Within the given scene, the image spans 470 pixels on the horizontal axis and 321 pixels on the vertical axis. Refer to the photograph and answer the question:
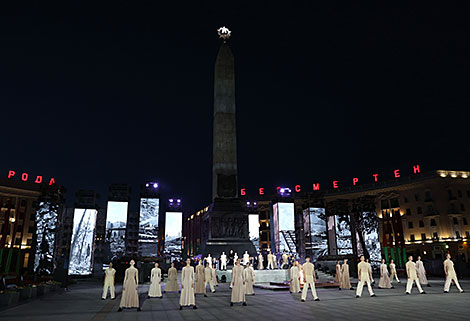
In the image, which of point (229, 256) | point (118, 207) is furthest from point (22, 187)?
point (229, 256)

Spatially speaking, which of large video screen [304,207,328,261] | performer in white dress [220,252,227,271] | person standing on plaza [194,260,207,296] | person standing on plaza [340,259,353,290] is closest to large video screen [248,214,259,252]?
large video screen [304,207,328,261]

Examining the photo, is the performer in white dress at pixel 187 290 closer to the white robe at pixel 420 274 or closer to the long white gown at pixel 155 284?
the long white gown at pixel 155 284

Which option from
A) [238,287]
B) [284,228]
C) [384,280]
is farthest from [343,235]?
[238,287]

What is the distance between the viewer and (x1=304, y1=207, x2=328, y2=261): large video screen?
31.5 metres

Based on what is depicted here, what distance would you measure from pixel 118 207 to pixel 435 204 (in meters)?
42.6

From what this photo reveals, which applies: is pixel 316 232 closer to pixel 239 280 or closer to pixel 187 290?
pixel 239 280

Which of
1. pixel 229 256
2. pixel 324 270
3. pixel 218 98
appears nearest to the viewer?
pixel 229 256

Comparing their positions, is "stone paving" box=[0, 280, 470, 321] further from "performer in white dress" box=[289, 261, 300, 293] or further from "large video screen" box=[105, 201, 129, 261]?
"large video screen" box=[105, 201, 129, 261]

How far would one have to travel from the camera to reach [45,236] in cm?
2664

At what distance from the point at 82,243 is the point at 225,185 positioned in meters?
13.3

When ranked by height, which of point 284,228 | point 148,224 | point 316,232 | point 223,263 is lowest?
point 223,263

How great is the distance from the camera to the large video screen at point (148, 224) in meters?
38.7

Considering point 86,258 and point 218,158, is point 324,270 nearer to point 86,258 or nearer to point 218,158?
point 218,158

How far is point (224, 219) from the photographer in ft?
84.6
